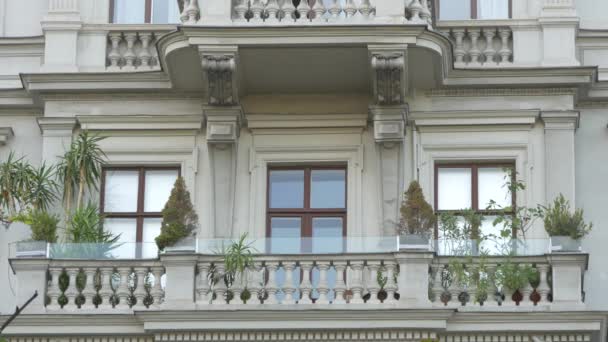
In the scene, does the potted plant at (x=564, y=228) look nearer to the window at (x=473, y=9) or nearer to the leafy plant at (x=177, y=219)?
the window at (x=473, y=9)

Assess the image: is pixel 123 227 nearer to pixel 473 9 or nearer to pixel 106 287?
pixel 106 287

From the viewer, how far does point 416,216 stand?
30.1 m

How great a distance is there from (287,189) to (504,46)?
3.48 m

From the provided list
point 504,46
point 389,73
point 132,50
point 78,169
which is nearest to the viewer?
point 389,73

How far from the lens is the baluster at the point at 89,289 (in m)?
29.6

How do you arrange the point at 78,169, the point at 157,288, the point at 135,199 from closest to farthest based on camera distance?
the point at 157,288 → the point at 78,169 → the point at 135,199

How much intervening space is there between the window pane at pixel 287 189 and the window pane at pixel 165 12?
2678mm

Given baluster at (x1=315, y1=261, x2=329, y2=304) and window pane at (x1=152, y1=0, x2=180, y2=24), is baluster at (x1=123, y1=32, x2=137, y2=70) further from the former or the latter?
baluster at (x1=315, y1=261, x2=329, y2=304)

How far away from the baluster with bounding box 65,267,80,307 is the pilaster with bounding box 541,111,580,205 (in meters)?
6.20

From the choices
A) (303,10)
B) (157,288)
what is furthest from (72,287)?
(303,10)

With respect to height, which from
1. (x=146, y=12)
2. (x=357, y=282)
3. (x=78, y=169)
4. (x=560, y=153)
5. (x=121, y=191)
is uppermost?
(x=146, y=12)

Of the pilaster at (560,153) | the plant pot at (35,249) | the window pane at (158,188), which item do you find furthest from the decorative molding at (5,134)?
the pilaster at (560,153)

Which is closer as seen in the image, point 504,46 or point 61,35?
point 504,46

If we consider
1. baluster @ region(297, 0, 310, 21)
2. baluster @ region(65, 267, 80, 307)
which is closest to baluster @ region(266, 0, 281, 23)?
baluster @ region(297, 0, 310, 21)
